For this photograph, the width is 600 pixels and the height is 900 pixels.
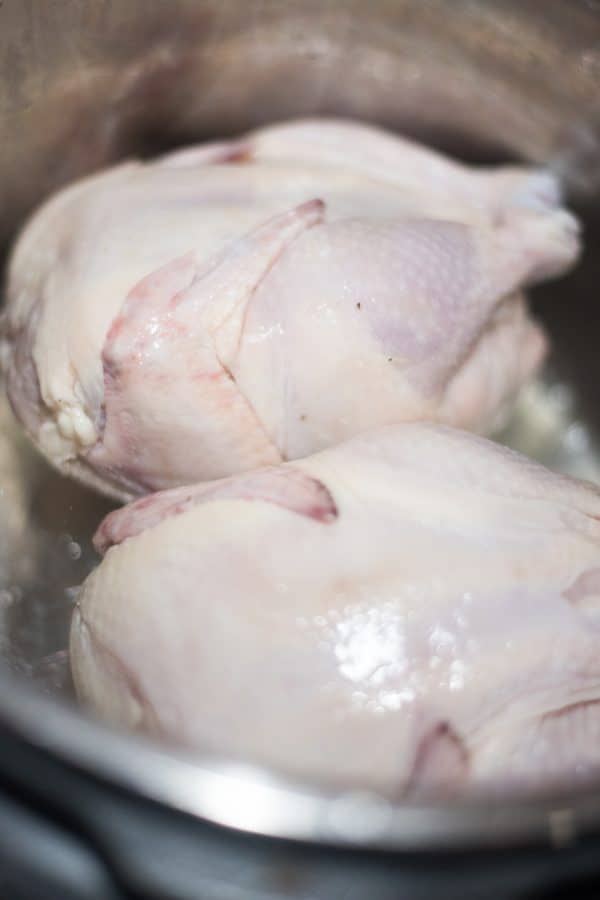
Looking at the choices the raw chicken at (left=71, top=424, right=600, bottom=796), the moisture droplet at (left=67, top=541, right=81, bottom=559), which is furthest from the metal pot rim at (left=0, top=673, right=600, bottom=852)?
the moisture droplet at (left=67, top=541, right=81, bottom=559)

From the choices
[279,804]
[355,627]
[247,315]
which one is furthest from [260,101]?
[279,804]

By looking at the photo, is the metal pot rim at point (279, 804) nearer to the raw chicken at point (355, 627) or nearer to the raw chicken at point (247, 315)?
the raw chicken at point (355, 627)

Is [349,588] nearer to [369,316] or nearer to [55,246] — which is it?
[369,316]

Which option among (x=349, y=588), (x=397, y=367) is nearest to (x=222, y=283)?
(x=397, y=367)

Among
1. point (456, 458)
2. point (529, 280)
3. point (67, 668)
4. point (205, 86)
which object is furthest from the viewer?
point (205, 86)

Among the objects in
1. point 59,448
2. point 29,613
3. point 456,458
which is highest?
point 456,458

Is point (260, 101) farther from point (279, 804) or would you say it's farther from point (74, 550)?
point (279, 804)
